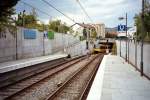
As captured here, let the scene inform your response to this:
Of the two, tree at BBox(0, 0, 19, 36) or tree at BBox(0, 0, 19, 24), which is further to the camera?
tree at BBox(0, 0, 19, 36)

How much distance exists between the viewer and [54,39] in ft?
152

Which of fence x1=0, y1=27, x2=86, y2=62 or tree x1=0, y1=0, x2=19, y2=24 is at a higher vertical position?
tree x1=0, y1=0, x2=19, y2=24

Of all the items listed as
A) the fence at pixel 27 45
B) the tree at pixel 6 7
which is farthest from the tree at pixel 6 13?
the fence at pixel 27 45

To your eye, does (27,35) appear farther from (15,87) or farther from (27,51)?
(15,87)

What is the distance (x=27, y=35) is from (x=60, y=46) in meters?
17.9

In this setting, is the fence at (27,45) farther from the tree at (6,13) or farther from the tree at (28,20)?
the tree at (6,13)

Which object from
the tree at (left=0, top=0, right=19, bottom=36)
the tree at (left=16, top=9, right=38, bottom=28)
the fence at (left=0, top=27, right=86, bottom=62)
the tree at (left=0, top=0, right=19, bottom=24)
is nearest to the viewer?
the tree at (left=0, top=0, right=19, bottom=24)

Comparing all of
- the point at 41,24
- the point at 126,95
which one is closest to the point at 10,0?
the point at 126,95

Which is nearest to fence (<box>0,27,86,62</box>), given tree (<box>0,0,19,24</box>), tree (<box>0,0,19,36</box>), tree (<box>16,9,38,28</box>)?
tree (<box>16,9,38,28</box>)

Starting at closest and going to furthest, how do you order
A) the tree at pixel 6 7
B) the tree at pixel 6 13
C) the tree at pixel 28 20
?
the tree at pixel 6 7, the tree at pixel 6 13, the tree at pixel 28 20

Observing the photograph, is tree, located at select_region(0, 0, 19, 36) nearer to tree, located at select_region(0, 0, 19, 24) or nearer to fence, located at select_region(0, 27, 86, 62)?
tree, located at select_region(0, 0, 19, 24)

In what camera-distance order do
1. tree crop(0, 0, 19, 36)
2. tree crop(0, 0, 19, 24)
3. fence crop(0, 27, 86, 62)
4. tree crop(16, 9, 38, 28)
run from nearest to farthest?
tree crop(0, 0, 19, 24) → tree crop(0, 0, 19, 36) → fence crop(0, 27, 86, 62) → tree crop(16, 9, 38, 28)

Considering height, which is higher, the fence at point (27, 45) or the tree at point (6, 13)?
the tree at point (6, 13)

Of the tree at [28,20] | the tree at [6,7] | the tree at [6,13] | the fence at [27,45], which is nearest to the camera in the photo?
the tree at [6,7]
